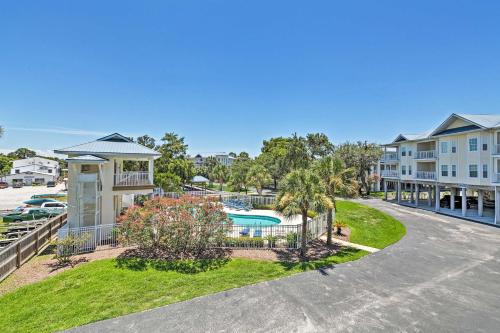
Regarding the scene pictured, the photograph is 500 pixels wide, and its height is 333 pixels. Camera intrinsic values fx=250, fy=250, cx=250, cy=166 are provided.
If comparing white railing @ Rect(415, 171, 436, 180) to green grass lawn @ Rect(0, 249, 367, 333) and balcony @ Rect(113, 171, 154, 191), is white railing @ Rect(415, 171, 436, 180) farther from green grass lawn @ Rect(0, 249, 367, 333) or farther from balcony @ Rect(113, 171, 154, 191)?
balcony @ Rect(113, 171, 154, 191)

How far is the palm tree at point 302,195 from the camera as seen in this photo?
43.6 ft

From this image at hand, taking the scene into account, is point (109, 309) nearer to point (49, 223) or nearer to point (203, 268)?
point (203, 268)

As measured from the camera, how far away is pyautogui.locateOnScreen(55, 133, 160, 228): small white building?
52.3 ft

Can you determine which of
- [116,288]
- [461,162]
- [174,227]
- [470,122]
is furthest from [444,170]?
[116,288]

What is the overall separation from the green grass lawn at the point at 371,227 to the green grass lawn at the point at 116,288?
5438mm

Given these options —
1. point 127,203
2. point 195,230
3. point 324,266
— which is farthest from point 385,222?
point 127,203

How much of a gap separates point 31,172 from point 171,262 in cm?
7651

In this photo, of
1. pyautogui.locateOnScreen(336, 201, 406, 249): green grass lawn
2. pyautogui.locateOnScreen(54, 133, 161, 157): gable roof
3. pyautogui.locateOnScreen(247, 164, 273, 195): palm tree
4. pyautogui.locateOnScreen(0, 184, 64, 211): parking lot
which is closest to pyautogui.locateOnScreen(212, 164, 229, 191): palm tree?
pyautogui.locateOnScreen(247, 164, 273, 195): palm tree

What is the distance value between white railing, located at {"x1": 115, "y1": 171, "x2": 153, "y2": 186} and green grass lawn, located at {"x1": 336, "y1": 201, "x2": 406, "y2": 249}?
1599 cm

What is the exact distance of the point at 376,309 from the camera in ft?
28.3

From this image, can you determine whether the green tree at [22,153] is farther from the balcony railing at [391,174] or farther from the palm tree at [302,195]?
the balcony railing at [391,174]

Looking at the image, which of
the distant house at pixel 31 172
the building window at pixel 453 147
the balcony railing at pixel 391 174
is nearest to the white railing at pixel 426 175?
the building window at pixel 453 147

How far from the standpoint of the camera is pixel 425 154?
32.9 metres

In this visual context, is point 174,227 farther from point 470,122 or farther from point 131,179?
point 470,122
